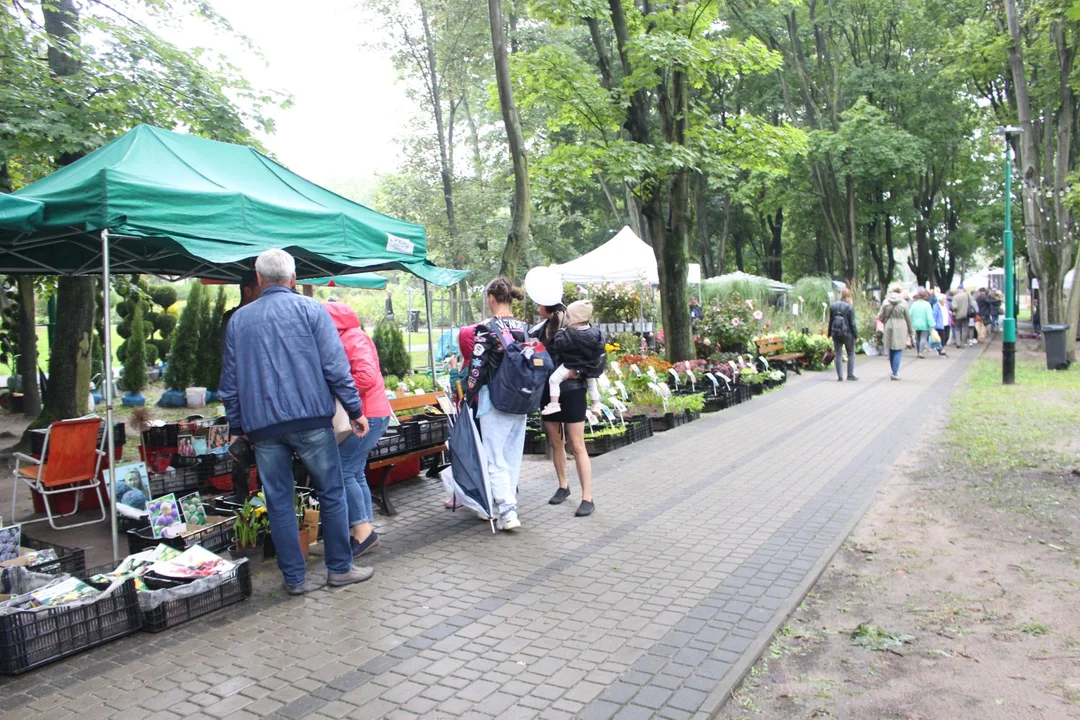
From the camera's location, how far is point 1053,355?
1739cm

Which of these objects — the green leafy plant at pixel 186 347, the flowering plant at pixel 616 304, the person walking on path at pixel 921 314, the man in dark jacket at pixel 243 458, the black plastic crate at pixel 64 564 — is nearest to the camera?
the black plastic crate at pixel 64 564

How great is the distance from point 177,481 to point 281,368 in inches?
107

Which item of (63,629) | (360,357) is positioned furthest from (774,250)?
(63,629)

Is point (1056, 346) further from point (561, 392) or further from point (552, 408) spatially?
point (552, 408)

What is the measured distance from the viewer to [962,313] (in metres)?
26.7

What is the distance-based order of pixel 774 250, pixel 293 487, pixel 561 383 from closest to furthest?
1. pixel 293 487
2. pixel 561 383
3. pixel 774 250

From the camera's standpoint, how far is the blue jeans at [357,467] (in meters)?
5.43

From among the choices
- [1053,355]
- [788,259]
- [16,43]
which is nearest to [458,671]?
[16,43]

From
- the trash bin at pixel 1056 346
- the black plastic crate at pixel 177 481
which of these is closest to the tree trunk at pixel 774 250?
the trash bin at pixel 1056 346

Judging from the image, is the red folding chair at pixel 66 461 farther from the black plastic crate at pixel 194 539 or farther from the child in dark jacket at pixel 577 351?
the child in dark jacket at pixel 577 351

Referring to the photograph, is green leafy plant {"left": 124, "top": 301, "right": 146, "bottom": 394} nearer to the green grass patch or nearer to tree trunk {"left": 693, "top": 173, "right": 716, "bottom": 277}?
the green grass patch

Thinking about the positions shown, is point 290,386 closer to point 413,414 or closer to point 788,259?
point 413,414

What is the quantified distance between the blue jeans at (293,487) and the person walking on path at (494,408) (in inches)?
54.0

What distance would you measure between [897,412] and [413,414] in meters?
7.94
